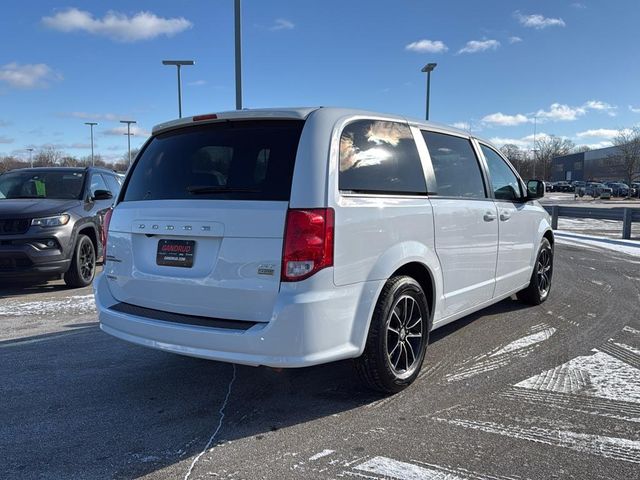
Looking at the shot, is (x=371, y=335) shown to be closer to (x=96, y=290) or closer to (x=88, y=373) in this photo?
(x=96, y=290)

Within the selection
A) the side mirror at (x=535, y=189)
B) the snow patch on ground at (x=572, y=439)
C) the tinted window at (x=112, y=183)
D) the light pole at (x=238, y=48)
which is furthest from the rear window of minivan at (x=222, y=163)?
the light pole at (x=238, y=48)

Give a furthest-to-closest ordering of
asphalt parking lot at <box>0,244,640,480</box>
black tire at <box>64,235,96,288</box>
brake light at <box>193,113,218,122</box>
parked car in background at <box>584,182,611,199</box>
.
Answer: parked car in background at <box>584,182,611,199</box> < black tire at <box>64,235,96,288</box> < brake light at <box>193,113,218,122</box> < asphalt parking lot at <box>0,244,640,480</box>

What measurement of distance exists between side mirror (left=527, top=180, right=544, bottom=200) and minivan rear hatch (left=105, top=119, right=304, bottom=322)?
358 centimetres

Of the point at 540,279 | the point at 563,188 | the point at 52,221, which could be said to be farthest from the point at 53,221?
the point at 563,188

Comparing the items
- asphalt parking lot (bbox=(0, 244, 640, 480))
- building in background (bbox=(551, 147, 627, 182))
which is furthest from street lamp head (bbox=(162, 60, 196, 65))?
building in background (bbox=(551, 147, 627, 182))

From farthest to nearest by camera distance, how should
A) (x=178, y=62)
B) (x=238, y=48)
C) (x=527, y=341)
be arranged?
1. (x=178, y=62)
2. (x=238, y=48)
3. (x=527, y=341)

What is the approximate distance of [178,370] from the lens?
4.22 m

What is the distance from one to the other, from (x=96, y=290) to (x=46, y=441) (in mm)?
1164

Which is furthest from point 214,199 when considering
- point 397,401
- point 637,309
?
point 637,309

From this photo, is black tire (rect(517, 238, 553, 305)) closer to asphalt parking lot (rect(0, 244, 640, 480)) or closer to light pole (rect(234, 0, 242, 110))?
asphalt parking lot (rect(0, 244, 640, 480))

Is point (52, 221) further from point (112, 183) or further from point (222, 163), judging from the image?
point (222, 163)

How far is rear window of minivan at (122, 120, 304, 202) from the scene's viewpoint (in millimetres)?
3168

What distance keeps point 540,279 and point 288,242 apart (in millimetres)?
4342

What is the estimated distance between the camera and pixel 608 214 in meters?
16.8
